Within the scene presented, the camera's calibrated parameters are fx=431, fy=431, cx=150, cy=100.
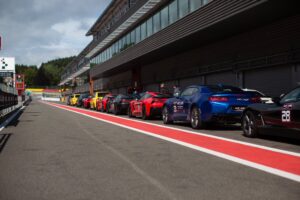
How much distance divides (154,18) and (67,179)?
2551 centimetres

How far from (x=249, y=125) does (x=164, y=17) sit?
18363mm

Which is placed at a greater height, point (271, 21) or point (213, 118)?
point (271, 21)

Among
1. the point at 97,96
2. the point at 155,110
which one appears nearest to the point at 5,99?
the point at 155,110

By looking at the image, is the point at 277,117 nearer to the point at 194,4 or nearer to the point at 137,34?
the point at 194,4

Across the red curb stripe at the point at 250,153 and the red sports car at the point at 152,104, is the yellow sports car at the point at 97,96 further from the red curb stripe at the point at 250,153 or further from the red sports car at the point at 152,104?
the red curb stripe at the point at 250,153

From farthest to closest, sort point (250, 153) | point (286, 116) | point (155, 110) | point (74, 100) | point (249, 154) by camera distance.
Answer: point (74, 100) → point (155, 110) → point (286, 116) → point (250, 153) → point (249, 154)

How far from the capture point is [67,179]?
18.6ft

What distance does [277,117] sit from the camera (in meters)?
9.15

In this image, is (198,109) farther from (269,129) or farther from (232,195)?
(232,195)

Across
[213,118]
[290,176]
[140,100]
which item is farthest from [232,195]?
[140,100]

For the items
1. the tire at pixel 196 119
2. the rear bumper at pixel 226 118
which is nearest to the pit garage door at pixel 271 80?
the tire at pixel 196 119

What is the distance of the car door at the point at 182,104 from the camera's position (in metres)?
13.6

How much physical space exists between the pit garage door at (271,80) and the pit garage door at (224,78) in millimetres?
1204

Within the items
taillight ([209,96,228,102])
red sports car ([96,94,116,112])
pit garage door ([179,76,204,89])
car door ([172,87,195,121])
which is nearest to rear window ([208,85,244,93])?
taillight ([209,96,228,102])
